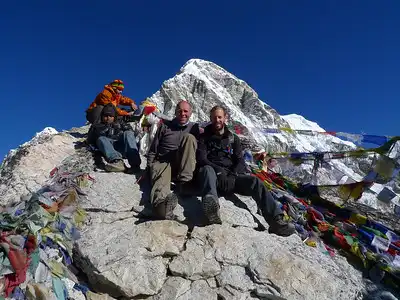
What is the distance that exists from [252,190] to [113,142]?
3.09 metres

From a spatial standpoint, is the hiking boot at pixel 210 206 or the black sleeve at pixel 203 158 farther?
the black sleeve at pixel 203 158

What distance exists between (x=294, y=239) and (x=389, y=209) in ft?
14.6

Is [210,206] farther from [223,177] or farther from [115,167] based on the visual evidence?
[115,167]

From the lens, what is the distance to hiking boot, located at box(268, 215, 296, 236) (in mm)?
4418

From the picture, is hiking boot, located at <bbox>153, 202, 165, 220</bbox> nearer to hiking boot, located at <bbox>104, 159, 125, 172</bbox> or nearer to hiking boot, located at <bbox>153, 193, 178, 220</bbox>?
hiking boot, located at <bbox>153, 193, 178, 220</bbox>

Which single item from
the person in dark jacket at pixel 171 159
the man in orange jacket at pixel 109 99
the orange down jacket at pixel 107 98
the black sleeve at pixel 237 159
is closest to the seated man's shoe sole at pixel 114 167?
the person in dark jacket at pixel 171 159

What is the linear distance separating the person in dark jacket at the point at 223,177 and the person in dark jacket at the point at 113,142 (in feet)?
4.99

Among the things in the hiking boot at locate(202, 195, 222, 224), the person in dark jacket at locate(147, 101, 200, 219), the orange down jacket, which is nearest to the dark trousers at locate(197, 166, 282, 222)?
the hiking boot at locate(202, 195, 222, 224)

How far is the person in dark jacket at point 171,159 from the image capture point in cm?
414

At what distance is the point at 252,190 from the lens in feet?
14.9

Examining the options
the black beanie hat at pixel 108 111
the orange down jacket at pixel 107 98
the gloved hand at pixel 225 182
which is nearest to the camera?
the gloved hand at pixel 225 182

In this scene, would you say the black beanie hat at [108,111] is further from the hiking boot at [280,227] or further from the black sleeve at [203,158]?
the hiking boot at [280,227]

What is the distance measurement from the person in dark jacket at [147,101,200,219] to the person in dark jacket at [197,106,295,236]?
0.21m

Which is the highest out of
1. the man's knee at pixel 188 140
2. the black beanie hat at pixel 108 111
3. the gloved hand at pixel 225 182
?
the black beanie hat at pixel 108 111
